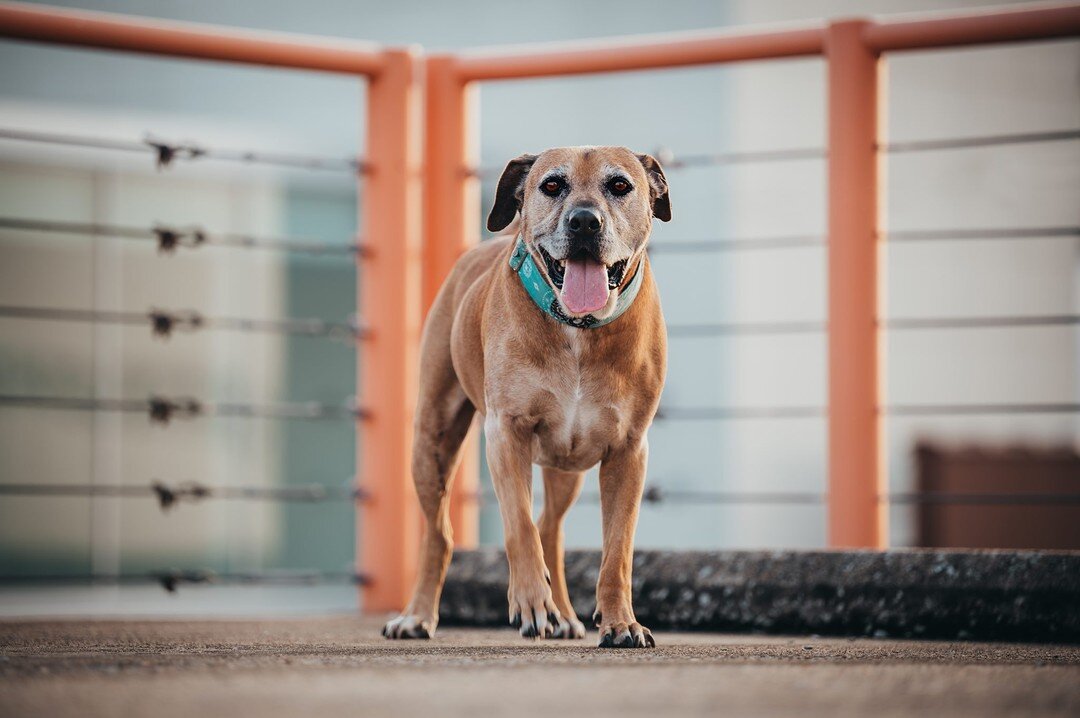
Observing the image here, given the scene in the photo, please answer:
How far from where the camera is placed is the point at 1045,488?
886 cm

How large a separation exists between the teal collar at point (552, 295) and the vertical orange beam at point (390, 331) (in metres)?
1.22

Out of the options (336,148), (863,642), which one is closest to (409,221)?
(863,642)

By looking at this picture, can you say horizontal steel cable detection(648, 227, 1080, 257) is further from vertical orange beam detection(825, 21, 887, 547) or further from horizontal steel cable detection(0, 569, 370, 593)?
horizontal steel cable detection(0, 569, 370, 593)

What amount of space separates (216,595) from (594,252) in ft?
33.7

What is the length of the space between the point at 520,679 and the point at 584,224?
1.05m

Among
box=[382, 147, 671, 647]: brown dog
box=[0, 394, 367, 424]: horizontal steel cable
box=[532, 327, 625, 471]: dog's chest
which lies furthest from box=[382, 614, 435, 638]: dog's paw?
box=[0, 394, 367, 424]: horizontal steel cable

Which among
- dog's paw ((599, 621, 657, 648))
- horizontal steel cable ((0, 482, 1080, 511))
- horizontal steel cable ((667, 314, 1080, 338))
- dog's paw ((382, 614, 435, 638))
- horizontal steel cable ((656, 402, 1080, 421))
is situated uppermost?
horizontal steel cable ((667, 314, 1080, 338))

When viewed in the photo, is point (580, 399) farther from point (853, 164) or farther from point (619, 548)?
point (853, 164)

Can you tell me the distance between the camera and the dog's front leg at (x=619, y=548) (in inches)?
104

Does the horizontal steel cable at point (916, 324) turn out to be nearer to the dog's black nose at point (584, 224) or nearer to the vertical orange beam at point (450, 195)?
the vertical orange beam at point (450, 195)

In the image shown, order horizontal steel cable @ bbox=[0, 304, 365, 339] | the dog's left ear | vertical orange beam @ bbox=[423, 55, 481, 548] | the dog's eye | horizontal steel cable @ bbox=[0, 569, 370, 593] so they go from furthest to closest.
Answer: vertical orange beam @ bbox=[423, 55, 481, 548], horizontal steel cable @ bbox=[0, 304, 365, 339], horizontal steel cable @ bbox=[0, 569, 370, 593], the dog's left ear, the dog's eye

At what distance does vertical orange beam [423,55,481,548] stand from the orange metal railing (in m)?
0.39

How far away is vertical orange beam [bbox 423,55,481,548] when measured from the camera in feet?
13.5

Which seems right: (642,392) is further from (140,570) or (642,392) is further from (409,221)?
(140,570)
